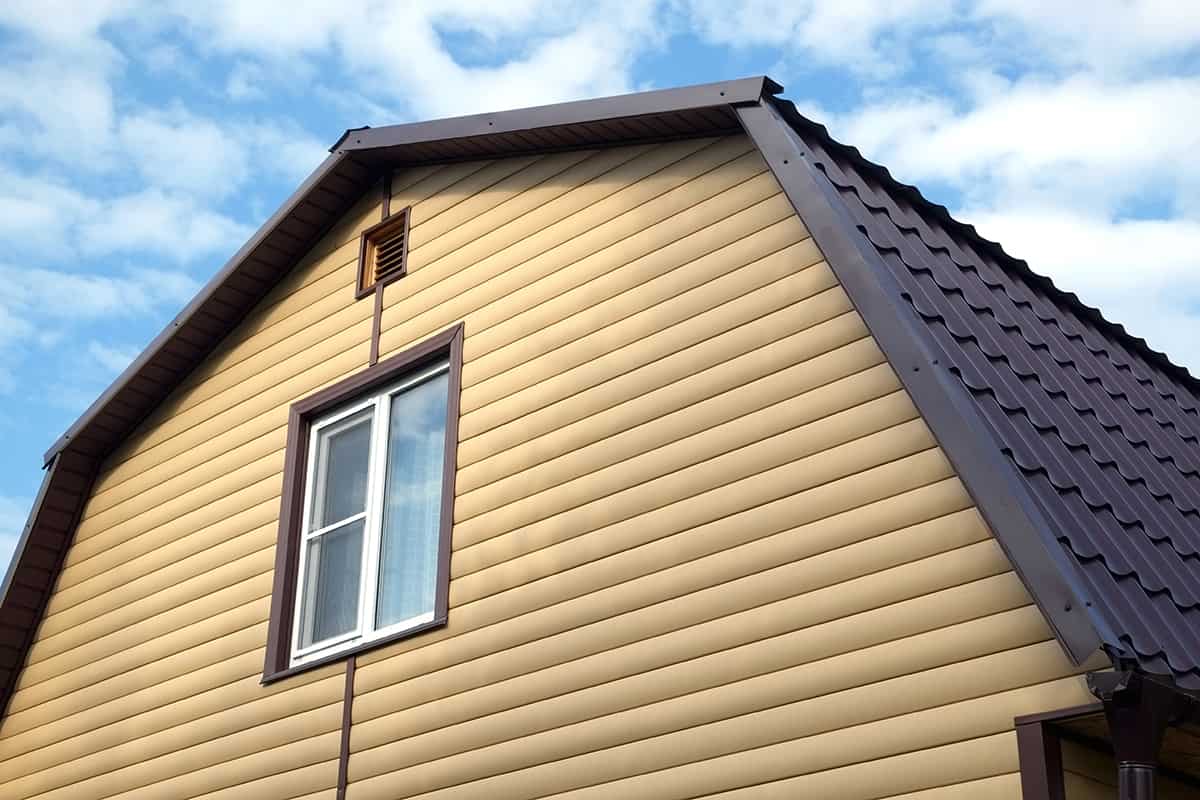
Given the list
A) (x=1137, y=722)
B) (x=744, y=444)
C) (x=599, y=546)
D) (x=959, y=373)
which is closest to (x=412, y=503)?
(x=599, y=546)

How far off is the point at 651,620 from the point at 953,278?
7.11ft

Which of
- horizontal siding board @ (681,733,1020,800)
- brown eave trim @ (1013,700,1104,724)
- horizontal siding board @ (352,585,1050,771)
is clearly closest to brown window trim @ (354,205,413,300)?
horizontal siding board @ (352,585,1050,771)

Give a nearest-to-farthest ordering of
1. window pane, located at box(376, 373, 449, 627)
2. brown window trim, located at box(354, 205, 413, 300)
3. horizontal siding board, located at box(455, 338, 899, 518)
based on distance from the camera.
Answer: horizontal siding board, located at box(455, 338, 899, 518), window pane, located at box(376, 373, 449, 627), brown window trim, located at box(354, 205, 413, 300)

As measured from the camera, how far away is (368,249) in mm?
9492

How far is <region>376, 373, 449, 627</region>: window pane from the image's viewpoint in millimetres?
8039

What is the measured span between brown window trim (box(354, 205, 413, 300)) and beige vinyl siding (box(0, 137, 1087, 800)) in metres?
0.08

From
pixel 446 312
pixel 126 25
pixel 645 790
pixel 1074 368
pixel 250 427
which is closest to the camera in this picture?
pixel 645 790

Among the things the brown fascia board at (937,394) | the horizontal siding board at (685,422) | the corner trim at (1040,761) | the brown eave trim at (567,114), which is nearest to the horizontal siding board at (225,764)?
the horizontal siding board at (685,422)

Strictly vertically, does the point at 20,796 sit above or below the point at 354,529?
below

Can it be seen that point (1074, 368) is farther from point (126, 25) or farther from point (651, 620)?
point (126, 25)

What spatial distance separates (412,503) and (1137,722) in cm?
442

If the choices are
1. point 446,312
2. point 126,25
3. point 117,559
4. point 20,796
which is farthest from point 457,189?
point 126,25

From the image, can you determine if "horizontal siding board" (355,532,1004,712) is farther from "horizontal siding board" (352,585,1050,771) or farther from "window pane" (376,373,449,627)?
"window pane" (376,373,449,627)

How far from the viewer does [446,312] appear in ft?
28.2
